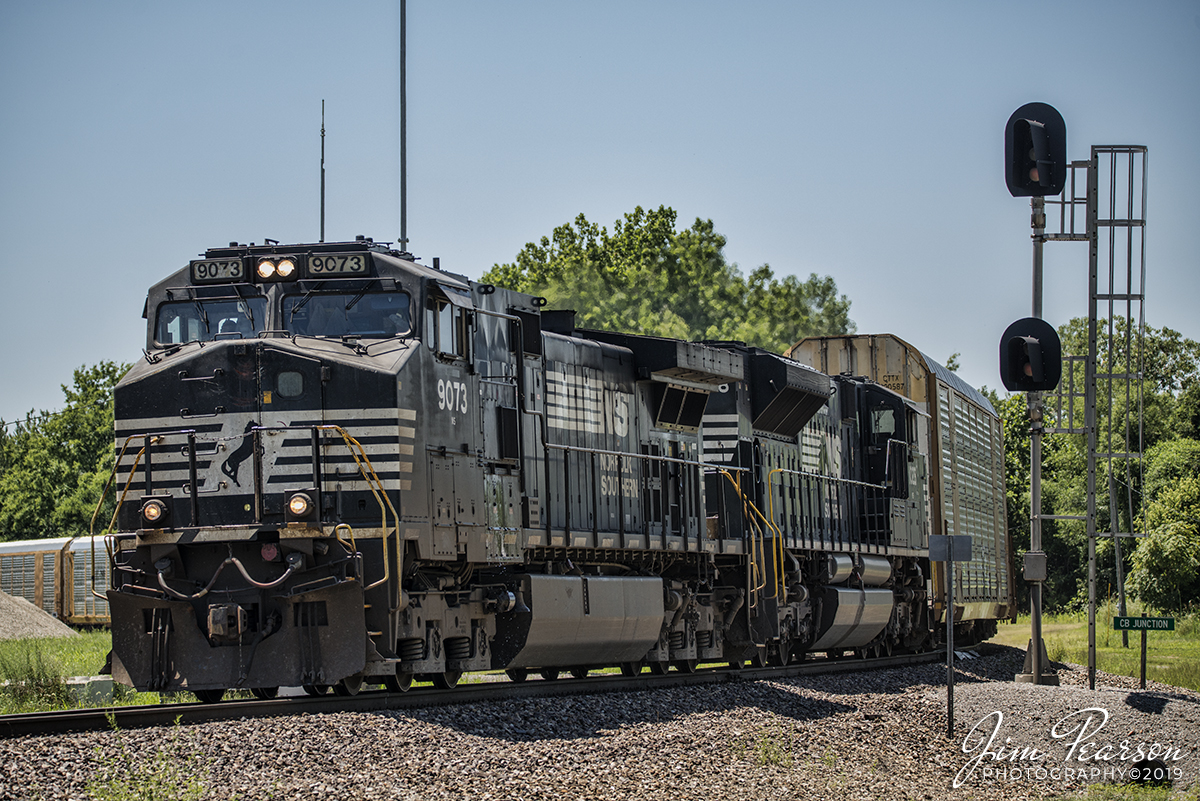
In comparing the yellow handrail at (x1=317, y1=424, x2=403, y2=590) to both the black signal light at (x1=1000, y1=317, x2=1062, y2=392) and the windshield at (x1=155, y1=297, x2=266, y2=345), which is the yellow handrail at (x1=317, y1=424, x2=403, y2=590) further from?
the black signal light at (x1=1000, y1=317, x2=1062, y2=392)

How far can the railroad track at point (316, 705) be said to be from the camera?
9.41 meters

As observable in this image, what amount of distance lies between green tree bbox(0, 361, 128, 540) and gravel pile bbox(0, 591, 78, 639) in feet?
93.6

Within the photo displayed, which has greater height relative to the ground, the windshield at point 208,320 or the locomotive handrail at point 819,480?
the windshield at point 208,320

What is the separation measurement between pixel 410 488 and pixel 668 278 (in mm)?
45039

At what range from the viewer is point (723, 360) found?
1730 centimetres

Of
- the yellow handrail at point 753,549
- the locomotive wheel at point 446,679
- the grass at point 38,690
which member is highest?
the yellow handrail at point 753,549

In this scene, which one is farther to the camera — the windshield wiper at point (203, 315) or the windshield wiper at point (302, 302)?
the windshield wiper at point (203, 315)

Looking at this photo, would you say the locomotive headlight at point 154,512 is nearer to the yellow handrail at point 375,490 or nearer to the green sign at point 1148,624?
the yellow handrail at point 375,490

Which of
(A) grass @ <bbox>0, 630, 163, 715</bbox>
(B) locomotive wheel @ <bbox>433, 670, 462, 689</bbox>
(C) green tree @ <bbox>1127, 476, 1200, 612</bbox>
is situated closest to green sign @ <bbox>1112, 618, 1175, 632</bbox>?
(B) locomotive wheel @ <bbox>433, 670, 462, 689</bbox>

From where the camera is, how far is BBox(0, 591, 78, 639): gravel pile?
25.5 meters

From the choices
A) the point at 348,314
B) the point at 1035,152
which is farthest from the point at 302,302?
the point at 1035,152

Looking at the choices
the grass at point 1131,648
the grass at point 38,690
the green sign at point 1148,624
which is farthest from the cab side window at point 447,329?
the grass at point 1131,648

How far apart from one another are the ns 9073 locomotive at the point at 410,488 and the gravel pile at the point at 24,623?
1476 centimetres

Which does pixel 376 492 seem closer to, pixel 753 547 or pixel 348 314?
pixel 348 314
